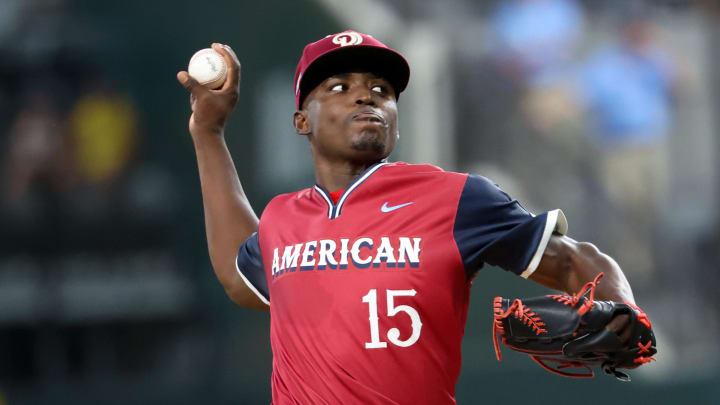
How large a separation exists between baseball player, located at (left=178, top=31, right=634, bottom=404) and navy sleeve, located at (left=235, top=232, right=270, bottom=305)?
0.38ft

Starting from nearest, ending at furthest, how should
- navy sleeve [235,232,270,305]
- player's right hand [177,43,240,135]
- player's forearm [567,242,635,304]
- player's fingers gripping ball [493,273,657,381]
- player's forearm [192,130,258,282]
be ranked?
player's fingers gripping ball [493,273,657,381]
player's forearm [567,242,635,304]
navy sleeve [235,232,270,305]
player's forearm [192,130,258,282]
player's right hand [177,43,240,135]

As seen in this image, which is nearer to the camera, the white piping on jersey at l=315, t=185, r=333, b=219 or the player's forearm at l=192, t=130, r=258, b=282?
the white piping on jersey at l=315, t=185, r=333, b=219

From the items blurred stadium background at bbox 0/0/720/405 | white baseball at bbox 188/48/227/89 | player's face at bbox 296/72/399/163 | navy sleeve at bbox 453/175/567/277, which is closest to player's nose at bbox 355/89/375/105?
player's face at bbox 296/72/399/163

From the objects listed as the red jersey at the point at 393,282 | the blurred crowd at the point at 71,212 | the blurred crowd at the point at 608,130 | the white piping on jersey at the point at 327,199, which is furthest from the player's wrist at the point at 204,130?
the blurred crowd at the point at 71,212

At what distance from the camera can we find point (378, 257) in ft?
9.70

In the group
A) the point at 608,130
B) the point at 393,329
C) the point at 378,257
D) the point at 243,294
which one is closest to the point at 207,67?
the point at 243,294

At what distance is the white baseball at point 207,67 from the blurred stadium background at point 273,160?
312cm

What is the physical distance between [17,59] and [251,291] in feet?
16.1

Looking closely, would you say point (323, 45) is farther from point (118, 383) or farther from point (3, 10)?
point (3, 10)

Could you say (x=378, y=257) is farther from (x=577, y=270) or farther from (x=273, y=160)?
(x=273, y=160)

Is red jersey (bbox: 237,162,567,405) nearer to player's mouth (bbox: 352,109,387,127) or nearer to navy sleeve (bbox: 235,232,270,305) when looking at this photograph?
player's mouth (bbox: 352,109,387,127)

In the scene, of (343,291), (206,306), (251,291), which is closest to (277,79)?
(206,306)

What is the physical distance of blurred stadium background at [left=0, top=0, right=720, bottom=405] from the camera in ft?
22.1

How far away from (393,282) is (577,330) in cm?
54
